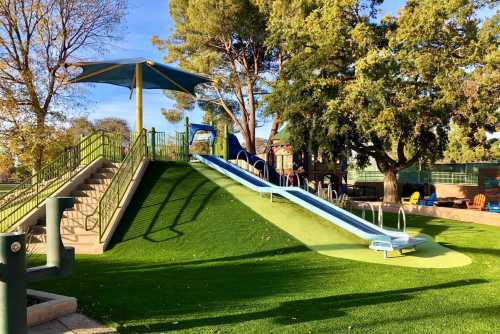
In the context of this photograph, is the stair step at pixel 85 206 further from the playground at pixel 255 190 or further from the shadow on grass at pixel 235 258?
the shadow on grass at pixel 235 258

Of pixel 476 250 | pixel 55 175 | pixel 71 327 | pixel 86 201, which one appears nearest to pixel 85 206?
pixel 86 201

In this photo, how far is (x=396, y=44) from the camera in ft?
60.0

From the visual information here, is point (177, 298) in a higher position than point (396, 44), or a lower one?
lower

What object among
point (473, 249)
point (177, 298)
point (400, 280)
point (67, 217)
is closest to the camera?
point (177, 298)

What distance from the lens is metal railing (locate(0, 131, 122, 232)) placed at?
11078mm

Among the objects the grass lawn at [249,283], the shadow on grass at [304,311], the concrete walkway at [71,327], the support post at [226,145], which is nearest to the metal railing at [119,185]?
the grass lawn at [249,283]

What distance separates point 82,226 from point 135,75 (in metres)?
7.32

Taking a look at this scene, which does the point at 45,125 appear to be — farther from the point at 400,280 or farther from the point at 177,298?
the point at 400,280

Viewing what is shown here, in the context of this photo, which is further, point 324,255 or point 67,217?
point 67,217

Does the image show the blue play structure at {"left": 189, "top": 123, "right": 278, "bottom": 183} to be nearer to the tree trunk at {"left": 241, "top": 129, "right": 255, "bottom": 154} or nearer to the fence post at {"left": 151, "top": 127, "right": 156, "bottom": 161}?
the fence post at {"left": 151, "top": 127, "right": 156, "bottom": 161}

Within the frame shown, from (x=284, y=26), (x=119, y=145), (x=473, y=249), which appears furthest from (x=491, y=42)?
(x=119, y=145)

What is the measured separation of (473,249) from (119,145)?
12.5m

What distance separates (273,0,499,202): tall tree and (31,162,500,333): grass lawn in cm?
772

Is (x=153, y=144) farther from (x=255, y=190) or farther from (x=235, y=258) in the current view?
(x=235, y=258)
